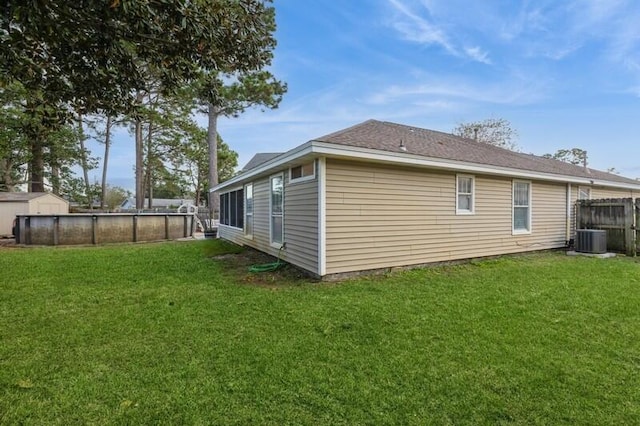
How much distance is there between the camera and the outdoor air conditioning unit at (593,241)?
8719 millimetres

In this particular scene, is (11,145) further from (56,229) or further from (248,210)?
(248,210)

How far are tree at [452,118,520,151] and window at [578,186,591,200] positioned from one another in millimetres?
15914

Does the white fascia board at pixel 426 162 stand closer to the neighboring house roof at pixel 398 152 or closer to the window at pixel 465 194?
the neighboring house roof at pixel 398 152

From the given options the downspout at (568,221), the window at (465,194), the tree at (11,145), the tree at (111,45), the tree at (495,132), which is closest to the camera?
the tree at (111,45)

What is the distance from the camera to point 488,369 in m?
2.77

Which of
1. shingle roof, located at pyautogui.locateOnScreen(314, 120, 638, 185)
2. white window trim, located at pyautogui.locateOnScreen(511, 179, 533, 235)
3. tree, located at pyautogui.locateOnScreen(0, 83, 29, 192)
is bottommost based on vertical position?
white window trim, located at pyautogui.locateOnScreen(511, 179, 533, 235)

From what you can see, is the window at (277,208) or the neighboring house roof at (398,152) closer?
the neighboring house roof at (398,152)

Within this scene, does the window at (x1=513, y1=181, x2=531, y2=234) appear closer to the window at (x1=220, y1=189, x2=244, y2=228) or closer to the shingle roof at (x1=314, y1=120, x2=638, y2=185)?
the shingle roof at (x1=314, y1=120, x2=638, y2=185)

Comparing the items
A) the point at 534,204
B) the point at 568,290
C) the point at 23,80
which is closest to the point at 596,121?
the point at 534,204

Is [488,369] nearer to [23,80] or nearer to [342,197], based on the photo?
[342,197]

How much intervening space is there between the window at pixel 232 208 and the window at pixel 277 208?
315 centimetres

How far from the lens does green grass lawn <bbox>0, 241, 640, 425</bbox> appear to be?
2.25 meters

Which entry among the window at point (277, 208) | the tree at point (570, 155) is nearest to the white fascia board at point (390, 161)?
the window at point (277, 208)

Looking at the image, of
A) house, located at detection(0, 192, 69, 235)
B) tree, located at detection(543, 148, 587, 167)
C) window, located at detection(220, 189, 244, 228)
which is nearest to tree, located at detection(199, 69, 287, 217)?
window, located at detection(220, 189, 244, 228)
